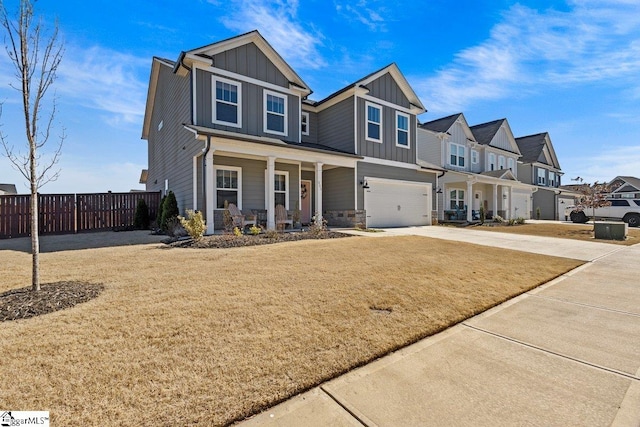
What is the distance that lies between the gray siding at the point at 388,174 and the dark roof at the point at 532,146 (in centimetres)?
2128

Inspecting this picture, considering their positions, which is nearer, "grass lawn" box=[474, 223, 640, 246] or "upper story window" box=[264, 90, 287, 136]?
"grass lawn" box=[474, 223, 640, 246]

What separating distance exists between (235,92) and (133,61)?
13.7 ft

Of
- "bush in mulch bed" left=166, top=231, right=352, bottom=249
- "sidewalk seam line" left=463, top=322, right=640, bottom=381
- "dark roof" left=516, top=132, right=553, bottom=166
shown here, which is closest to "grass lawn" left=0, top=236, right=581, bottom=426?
"sidewalk seam line" left=463, top=322, right=640, bottom=381

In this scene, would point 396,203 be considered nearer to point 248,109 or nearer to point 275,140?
point 275,140

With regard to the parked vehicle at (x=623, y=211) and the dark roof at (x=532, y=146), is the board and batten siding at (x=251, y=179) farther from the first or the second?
the dark roof at (x=532, y=146)

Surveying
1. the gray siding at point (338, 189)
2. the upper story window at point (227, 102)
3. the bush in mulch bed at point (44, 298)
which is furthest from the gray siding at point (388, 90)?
the bush in mulch bed at point (44, 298)

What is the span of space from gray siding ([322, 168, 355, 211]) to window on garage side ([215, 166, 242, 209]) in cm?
530

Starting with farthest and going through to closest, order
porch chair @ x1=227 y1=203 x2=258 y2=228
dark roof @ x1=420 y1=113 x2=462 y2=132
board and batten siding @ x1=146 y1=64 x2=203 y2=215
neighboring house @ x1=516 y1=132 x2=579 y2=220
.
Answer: neighboring house @ x1=516 y1=132 x2=579 y2=220
dark roof @ x1=420 y1=113 x2=462 y2=132
board and batten siding @ x1=146 y1=64 x2=203 y2=215
porch chair @ x1=227 y1=203 x2=258 y2=228

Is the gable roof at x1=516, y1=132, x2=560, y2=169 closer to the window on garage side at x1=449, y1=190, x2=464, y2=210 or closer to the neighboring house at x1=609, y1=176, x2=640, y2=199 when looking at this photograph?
the neighboring house at x1=609, y1=176, x2=640, y2=199

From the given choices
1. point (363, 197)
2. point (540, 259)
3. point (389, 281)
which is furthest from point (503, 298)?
point (363, 197)

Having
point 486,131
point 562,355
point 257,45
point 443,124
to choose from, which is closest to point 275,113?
point 257,45

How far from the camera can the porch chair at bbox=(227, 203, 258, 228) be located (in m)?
10.2

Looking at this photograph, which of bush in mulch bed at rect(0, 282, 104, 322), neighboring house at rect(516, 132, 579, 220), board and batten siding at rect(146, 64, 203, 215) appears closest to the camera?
bush in mulch bed at rect(0, 282, 104, 322)

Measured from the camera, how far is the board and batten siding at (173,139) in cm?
1139
